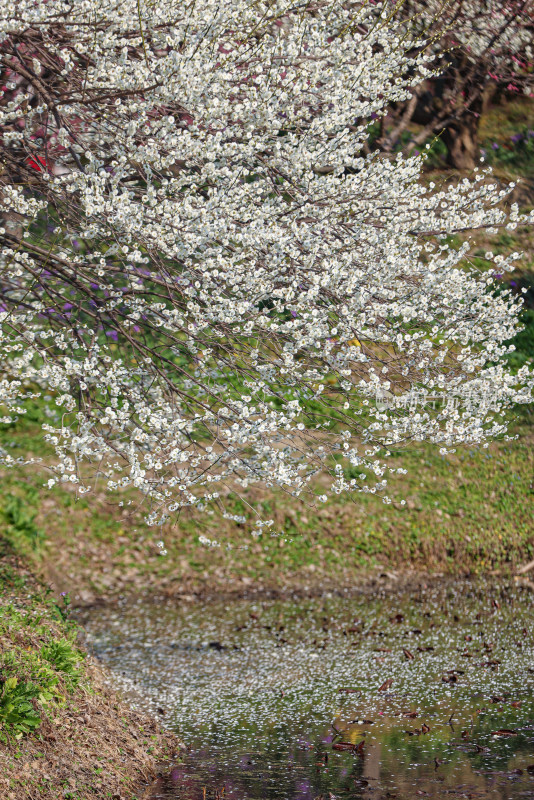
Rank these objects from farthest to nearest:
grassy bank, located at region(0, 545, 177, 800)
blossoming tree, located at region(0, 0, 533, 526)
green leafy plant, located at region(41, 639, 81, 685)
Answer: green leafy plant, located at region(41, 639, 81, 685), blossoming tree, located at region(0, 0, 533, 526), grassy bank, located at region(0, 545, 177, 800)

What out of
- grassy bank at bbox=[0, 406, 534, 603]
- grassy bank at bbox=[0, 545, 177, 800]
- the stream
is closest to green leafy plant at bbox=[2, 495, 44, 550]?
grassy bank at bbox=[0, 406, 534, 603]

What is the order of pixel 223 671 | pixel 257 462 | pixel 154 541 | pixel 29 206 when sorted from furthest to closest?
pixel 154 541
pixel 223 671
pixel 257 462
pixel 29 206

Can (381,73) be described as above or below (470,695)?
above

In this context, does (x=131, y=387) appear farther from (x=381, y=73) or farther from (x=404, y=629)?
(x=404, y=629)

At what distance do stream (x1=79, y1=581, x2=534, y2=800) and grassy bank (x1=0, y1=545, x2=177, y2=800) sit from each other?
0.31 meters

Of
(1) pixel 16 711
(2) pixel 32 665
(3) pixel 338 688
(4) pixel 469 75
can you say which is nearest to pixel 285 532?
(3) pixel 338 688

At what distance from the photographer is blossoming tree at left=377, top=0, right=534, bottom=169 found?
1562cm

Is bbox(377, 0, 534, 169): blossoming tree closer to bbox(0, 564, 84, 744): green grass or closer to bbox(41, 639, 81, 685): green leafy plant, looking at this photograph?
bbox(0, 564, 84, 744): green grass

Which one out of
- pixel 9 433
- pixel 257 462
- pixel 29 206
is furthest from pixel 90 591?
pixel 29 206

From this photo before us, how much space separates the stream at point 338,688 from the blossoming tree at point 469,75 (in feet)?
26.7

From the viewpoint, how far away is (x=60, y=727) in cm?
586

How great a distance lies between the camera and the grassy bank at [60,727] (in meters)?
5.35

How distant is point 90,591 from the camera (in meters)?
11.2

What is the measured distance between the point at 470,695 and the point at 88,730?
3344mm
